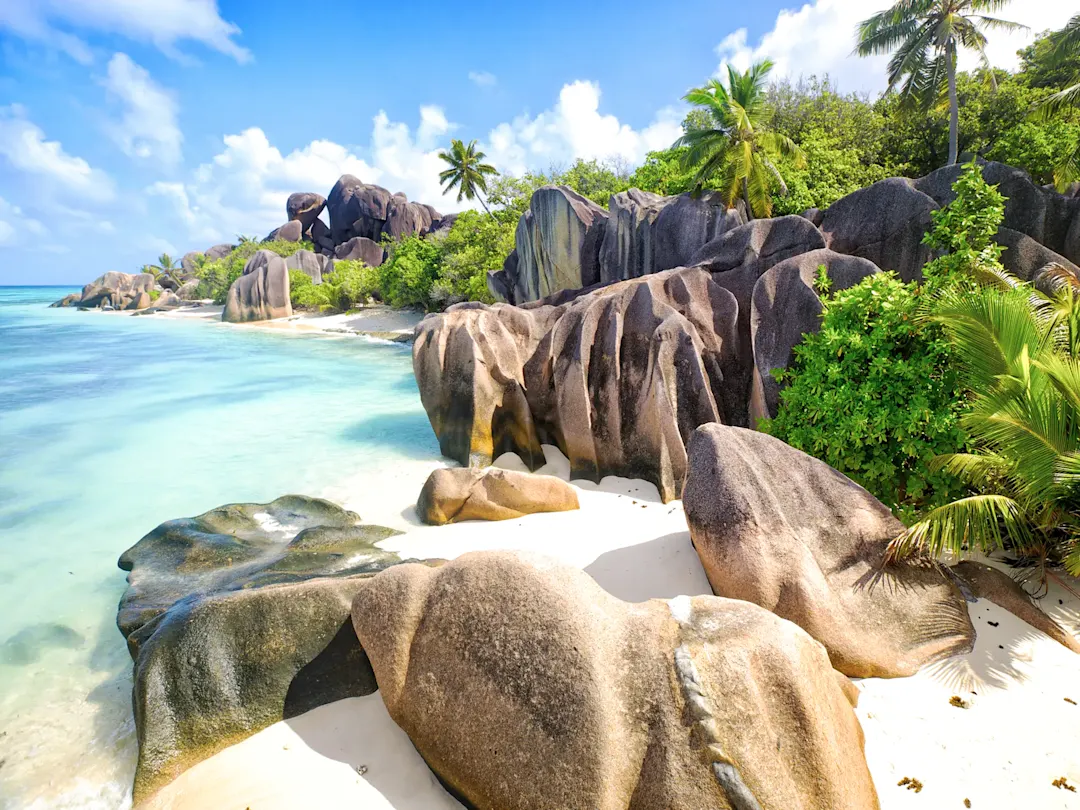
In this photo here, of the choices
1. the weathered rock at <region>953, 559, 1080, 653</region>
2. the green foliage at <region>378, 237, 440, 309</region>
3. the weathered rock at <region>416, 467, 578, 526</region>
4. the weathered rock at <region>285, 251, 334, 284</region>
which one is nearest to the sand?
the weathered rock at <region>953, 559, 1080, 653</region>

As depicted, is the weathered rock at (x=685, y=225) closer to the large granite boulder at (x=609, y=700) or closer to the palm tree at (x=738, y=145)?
the palm tree at (x=738, y=145)

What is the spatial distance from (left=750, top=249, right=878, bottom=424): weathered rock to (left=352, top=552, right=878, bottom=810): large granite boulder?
4.86 m

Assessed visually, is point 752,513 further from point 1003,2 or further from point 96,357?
point 96,357

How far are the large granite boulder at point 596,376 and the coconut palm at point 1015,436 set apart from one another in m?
3.58

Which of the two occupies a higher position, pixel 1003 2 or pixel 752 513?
pixel 1003 2

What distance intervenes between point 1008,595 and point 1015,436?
1360mm

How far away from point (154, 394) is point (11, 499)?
9936 mm

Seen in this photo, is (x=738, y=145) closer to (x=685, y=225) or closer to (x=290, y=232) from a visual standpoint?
(x=685, y=225)

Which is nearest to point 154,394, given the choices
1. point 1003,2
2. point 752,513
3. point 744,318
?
point 744,318

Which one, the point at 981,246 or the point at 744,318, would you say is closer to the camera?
the point at 981,246

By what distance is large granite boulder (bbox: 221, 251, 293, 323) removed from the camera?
138 ft

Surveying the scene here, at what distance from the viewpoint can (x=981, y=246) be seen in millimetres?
6453

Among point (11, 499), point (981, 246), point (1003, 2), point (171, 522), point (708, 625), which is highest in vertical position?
point (1003, 2)

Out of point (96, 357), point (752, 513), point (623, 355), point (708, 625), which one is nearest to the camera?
point (708, 625)
